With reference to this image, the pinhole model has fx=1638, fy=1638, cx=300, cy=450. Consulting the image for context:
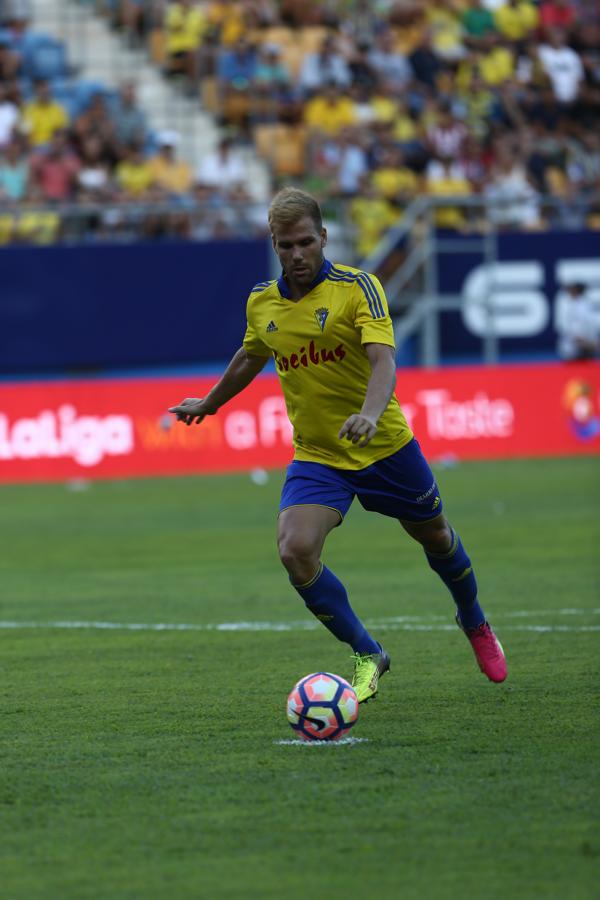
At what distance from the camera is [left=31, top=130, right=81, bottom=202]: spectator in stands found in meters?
21.6

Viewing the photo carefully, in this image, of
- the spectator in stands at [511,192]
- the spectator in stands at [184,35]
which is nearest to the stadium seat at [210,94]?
the spectator in stands at [184,35]

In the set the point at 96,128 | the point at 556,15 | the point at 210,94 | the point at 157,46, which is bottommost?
the point at 96,128

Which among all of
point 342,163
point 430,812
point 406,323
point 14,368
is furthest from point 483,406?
point 430,812

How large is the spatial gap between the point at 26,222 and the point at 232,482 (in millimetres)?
4920

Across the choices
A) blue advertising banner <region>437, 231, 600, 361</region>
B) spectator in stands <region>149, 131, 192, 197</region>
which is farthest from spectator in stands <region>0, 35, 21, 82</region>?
blue advertising banner <region>437, 231, 600, 361</region>

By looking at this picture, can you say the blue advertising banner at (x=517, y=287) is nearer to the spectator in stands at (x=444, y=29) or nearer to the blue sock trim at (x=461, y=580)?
the spectator in stands at (x=444, y=29)

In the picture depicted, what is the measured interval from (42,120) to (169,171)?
Answer: 6.22 ft

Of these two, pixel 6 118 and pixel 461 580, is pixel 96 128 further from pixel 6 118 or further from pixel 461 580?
pixel 461 580

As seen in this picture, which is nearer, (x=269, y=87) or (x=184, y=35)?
(x=269, y=87)

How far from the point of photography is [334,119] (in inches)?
953

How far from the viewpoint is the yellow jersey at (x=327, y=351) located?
6.79 m

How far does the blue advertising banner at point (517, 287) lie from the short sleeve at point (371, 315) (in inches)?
718

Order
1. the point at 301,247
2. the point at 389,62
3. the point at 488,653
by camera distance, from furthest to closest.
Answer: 1. the point at 389,62
2. the point at 488,653
3. the point at 301,247

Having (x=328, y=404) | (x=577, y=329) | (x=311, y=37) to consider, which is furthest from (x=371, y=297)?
(x=311, y=37)
